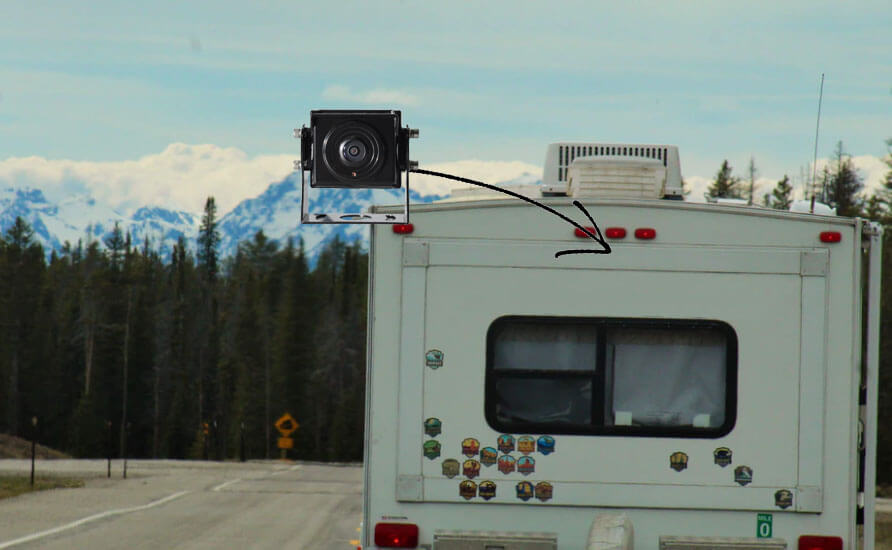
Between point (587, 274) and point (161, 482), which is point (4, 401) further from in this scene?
point (587, 274)

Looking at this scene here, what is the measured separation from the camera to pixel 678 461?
621 cm

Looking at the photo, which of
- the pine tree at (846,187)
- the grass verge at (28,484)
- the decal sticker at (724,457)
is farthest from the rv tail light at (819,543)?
the pine tree at (846,187)

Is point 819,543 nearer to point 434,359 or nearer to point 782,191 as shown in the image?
point 434,359

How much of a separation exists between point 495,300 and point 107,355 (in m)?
101

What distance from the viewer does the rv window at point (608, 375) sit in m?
6.26

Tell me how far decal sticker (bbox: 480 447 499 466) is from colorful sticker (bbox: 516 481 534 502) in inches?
6.5

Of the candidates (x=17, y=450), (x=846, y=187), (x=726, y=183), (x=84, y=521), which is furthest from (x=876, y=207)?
(x=84, y=521)

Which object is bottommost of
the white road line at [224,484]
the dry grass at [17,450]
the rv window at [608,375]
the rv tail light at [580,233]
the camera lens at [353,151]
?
the dry grass at [17,450]

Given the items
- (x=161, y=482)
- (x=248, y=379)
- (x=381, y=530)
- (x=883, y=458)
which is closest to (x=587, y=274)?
(x=381, y=530)

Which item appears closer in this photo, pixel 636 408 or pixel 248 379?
pixel 636 408

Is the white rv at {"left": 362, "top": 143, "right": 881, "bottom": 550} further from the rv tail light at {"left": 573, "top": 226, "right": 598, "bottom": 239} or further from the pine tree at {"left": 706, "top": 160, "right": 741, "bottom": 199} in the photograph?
the pine tree at {"left": 706, "top": 160, "right": 741, "bottom": 199}

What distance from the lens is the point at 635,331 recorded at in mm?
6324

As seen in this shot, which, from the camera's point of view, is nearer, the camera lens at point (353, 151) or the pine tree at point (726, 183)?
the camera lens at point (353, 151)

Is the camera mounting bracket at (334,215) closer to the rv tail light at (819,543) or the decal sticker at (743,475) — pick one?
the decal sticker at (743,475)
